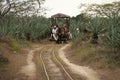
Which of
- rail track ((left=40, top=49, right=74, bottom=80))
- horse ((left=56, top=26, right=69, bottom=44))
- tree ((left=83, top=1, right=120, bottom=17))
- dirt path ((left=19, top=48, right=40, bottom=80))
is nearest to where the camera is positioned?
rail track ((left=40, top=49, right=74, bottom=80))

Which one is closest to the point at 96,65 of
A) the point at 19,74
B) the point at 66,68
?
the point at 66,68

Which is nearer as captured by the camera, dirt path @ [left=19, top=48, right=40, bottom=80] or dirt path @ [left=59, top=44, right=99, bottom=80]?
dirt path @ [left=59, top=44, right=99, bottom=80]

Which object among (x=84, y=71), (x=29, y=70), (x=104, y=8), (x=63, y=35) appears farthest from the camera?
(x=104, y=8)

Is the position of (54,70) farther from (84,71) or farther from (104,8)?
(104,8)

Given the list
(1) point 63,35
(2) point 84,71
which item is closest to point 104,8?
(1) point 63,35

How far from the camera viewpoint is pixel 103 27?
830 inches

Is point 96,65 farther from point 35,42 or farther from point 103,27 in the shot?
point 35,42

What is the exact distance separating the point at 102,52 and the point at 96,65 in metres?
1.91

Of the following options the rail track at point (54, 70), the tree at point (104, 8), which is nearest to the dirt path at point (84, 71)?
the rail track at point (54, 70)

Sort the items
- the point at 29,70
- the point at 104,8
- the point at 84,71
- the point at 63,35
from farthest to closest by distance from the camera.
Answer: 1. the point at 104,8
2. the point at 63,35
3. the point at 29,70
4. the point at 84,71

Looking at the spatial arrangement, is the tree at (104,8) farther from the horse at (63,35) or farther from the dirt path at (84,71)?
the dirt path at (84,71)

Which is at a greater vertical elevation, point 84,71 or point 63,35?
point 63,35

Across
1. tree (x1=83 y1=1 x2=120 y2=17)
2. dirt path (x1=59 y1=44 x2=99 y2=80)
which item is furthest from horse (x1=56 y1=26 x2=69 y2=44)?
dirt path (x1=59 y1=44 x2=99 y2=80)

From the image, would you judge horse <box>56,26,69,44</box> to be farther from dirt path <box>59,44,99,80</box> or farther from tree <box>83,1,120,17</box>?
dirt path <box>59,44,99,80</box>
